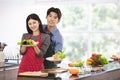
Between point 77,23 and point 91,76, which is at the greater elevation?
point 77,23

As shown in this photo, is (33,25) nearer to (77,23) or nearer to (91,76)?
(91,76)

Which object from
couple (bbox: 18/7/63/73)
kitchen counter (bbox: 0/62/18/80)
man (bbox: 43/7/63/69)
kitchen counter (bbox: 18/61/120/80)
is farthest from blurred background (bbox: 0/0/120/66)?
couple (bbox: 18/7/63/73)

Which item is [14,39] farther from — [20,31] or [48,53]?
[48,53]

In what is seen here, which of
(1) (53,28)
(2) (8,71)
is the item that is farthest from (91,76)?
(2) (8,71)

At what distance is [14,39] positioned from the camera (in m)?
7.07

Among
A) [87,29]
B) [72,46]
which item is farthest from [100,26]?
[72,46]

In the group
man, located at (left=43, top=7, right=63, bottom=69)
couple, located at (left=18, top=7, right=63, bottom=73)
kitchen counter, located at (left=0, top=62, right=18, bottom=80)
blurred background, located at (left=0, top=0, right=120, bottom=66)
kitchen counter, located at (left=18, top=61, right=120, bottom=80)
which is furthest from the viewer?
blurred background, located at (left=0, top=0, right=120, bottom=66)

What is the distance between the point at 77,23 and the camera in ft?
22.7

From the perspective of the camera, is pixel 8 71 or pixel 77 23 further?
pixel 77 23

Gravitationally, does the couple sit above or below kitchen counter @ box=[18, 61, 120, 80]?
above

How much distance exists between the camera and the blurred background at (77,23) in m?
6.65

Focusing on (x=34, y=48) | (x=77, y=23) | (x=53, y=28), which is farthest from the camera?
(x=77, y=23)

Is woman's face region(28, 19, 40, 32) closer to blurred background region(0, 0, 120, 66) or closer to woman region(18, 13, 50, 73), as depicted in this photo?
woman region(18, 13, 50, 73)

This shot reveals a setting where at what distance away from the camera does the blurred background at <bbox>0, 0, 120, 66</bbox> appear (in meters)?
6.65
